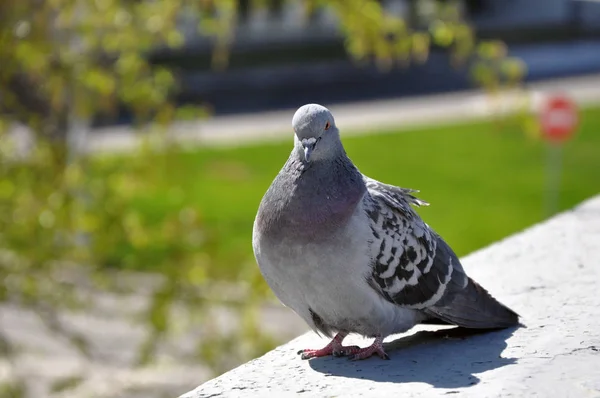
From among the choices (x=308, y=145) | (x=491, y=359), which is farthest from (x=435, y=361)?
(x=308, y=145)

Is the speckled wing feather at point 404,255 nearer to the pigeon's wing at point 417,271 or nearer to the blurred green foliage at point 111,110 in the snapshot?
the pigeon's wing at point 417,271

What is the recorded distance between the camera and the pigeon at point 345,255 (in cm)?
318

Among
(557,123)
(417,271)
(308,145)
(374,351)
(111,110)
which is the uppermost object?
(557,123)

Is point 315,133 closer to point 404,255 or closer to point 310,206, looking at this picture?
point 310,206

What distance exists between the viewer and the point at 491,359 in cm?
320

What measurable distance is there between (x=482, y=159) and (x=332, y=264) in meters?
16.7

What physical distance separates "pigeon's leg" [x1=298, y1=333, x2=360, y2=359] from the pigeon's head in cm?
64

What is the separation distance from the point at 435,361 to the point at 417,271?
338 mm

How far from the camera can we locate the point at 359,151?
19953mm

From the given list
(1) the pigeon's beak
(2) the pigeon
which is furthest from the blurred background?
(1) the pigeon's beak

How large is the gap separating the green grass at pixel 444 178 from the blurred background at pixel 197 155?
7cm

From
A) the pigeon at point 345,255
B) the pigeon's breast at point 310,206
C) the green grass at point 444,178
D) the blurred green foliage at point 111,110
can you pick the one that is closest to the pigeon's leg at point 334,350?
the pigeon at point 345,255

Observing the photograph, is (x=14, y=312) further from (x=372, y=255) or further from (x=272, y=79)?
(x=272, y=79)

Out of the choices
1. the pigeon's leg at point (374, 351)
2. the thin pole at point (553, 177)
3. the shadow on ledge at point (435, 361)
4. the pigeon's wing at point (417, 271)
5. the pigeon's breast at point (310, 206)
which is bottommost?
the shadow on ledge at point (435, 361)
